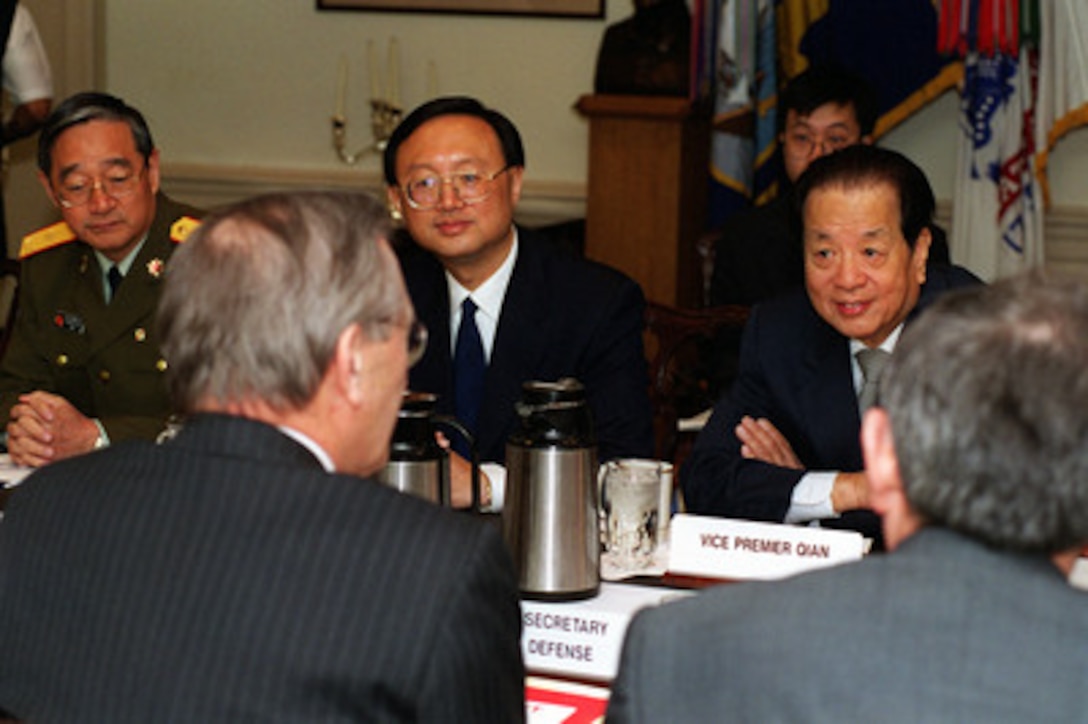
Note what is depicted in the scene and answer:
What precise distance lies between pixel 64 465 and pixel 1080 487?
3.20 ft

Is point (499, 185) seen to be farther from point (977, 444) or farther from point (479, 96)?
point (479, 96)

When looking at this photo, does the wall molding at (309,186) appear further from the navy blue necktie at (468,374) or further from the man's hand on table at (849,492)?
the man's hand on table at (849,492)

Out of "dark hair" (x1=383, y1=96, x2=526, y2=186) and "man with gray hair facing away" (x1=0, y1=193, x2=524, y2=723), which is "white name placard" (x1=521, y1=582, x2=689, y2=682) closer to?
"man with gray hair facing away" (x1=0, y1=193, x2=524, y2=723)

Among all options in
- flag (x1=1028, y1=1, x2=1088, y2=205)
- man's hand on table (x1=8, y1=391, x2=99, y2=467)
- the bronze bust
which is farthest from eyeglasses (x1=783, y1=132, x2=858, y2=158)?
man's hand on table (x1=8, y1=391, x2=99, y2=467)

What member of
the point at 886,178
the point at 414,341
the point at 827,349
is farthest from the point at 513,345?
the point at 414,341

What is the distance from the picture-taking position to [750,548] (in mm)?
2354

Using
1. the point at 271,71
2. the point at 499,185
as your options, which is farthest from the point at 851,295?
the point at 271,71

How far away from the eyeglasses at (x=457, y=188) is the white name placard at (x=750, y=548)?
1.07m

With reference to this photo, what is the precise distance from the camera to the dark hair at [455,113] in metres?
3.29

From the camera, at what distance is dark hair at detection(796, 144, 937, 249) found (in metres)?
2.97

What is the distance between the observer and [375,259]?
1.57 meters

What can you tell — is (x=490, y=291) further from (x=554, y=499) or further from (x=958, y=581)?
(x=958, y=581)

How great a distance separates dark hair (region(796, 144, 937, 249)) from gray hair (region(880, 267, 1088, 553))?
5.63 ft

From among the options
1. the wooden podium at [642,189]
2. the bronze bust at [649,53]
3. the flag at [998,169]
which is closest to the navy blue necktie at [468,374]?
the wooden podium at [642,189]
